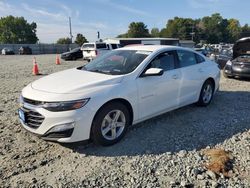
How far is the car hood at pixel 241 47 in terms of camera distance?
11.9 meters

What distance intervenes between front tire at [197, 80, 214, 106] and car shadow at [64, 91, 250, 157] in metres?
0.14

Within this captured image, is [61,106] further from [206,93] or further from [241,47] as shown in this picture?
[241,47]

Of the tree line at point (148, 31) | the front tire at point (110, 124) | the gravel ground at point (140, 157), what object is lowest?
the gravel ground at point (140, 157)

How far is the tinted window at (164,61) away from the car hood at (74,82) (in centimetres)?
92

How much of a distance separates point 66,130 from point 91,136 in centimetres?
44

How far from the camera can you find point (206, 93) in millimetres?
6629

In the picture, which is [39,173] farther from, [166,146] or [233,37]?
[233,37]

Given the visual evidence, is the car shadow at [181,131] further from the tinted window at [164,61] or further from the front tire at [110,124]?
the tinted window at [164,61]

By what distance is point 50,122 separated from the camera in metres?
3.80

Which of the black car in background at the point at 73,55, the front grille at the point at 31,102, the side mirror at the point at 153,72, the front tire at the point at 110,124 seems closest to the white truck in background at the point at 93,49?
the black car in background at the point at 73,55

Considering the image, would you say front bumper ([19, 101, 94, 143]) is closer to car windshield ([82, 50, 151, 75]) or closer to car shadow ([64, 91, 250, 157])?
car shadow ([64, 91, 250, 157])

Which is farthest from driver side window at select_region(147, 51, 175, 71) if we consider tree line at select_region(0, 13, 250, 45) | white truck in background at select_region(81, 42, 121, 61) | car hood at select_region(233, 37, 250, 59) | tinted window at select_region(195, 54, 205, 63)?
tree line at select_region(0, 13, 250, 45)

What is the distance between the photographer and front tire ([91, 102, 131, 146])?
4070 millimetres

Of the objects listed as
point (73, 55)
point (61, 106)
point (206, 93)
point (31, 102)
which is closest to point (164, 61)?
point (206, 93)
